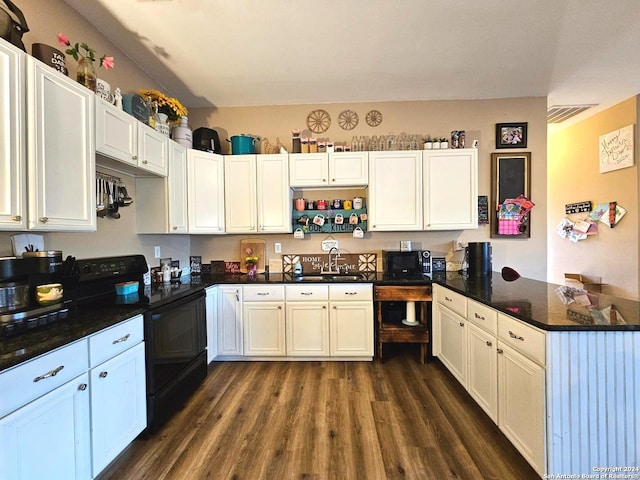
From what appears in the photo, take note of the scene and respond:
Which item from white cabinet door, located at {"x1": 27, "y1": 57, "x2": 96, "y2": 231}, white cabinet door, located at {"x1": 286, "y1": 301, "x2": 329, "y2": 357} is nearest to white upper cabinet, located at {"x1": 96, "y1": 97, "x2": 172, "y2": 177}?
white cabinet door, located at {"x1": 27, "y1": 57, "x2": 96, "y2": 231}

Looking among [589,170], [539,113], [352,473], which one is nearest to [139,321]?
[352,473]

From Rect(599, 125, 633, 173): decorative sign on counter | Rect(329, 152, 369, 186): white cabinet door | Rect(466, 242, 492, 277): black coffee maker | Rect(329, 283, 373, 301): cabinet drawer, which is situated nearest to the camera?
Rect(329, 283, 373, 301): cabinet drawer

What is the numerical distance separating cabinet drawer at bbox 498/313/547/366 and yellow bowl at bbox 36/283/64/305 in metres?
2.44

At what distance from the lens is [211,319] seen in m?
2.78

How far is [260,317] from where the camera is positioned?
2.88 meters

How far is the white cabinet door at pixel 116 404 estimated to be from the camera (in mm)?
1426

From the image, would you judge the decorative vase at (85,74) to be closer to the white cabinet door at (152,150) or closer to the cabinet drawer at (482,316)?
the white cabinet door at (152,150)

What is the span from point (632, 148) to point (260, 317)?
4.56m

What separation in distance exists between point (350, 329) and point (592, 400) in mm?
1800

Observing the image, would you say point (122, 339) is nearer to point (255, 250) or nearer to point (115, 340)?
point (115, 340)

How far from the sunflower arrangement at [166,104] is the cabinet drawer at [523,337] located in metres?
3.03

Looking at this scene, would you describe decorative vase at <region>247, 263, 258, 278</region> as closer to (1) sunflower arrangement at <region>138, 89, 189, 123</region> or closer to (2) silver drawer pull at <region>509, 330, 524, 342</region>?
(1) sunflower arrangement at <region>138, 89, 189, 123</region>

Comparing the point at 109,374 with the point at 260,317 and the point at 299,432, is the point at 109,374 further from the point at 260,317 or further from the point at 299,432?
the point at 260,317

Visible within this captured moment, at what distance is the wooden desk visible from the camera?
2809mm
